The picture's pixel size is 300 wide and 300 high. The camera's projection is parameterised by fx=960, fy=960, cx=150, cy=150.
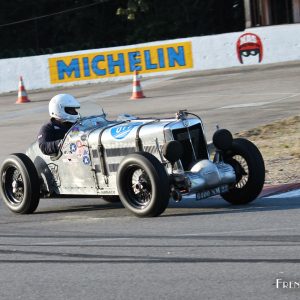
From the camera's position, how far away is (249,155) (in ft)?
34.9

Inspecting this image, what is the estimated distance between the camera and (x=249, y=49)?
31531mm

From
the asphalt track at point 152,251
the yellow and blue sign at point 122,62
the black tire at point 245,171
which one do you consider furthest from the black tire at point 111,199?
A: the yellow and blue sign at point 122,62

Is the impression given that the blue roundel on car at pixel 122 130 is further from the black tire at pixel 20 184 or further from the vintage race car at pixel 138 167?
the black tire at pixel 20 184

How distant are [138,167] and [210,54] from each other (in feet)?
72.1

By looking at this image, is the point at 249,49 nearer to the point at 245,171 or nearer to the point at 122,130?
the point at 245,171

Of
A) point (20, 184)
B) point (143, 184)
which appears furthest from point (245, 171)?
point (20, 184)

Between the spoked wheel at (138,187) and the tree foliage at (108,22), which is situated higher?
the tree foliage at (108,22)

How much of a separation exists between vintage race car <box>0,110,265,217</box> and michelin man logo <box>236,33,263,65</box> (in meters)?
20.2

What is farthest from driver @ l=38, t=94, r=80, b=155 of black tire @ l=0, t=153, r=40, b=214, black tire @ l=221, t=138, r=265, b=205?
black tire @ l=221, t=138, r=265, b=205

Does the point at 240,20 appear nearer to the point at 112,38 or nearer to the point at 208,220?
the point at 112,38

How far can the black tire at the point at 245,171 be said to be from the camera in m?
10.6

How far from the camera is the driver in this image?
11.5 metres

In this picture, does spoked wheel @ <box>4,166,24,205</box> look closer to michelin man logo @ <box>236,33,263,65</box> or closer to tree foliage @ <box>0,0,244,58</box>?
michelin man logo @ <box>236,33,263,65</box>

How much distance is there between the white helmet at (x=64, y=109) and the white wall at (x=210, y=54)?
66.4 feet
